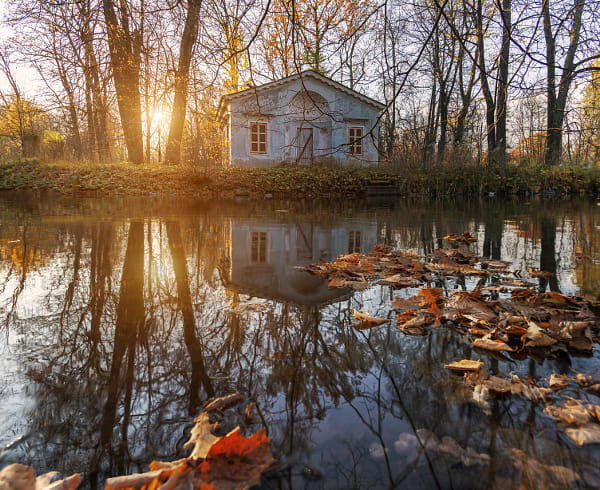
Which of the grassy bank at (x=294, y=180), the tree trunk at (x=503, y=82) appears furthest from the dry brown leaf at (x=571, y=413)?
the grassy bank at (x=294, y=180)

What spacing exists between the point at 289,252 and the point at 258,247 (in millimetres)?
461

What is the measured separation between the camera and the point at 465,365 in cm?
144

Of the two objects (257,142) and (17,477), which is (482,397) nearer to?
(17,477)

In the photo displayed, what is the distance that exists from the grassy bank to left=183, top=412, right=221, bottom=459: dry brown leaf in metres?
13.4

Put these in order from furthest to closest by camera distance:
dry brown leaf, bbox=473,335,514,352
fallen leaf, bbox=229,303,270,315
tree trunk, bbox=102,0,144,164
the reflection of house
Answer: tree trunk, bbox=102,0,144,164 < the reflection of house < fallen leaf, bbox=229,303,270,315 < dry brown leaf, bbox=473,335,514,352

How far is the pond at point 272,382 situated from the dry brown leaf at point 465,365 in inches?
2.0

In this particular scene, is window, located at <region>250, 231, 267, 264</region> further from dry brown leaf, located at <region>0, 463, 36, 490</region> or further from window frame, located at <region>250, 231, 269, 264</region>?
dry brown leaf, located at <region>0, 463, 36, 490</region>

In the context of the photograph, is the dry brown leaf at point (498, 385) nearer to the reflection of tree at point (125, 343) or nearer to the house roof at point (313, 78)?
the reflection of tree at point (125, 343)

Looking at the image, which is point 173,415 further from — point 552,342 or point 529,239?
point 529,239

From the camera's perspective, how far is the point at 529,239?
480 cm

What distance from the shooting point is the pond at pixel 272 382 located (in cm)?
97

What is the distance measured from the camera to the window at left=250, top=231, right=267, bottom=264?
363 centimetres

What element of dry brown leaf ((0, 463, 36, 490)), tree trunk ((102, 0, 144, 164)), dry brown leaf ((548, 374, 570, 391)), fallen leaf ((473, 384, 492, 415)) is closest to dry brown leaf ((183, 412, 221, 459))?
dry brown leaf ((0, 463, 36, 490))

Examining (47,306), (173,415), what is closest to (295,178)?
(47,306)
